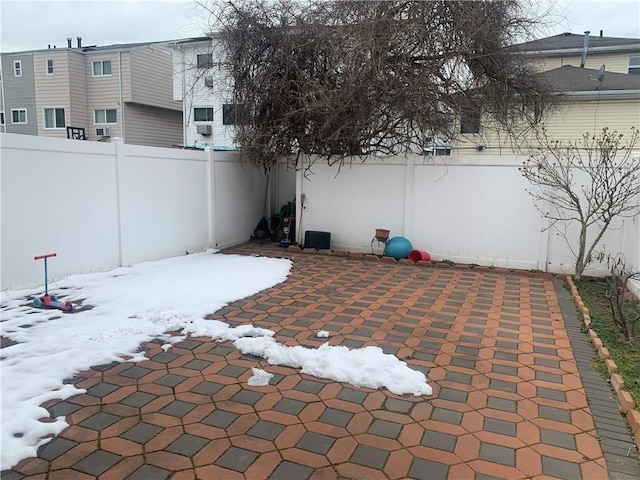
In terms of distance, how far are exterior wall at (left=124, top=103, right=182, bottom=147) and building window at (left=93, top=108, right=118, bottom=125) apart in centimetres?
62

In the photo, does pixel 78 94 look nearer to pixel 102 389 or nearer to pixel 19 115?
pixel 19 115

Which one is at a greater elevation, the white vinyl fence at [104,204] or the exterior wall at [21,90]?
the exterior wall at [21,90]

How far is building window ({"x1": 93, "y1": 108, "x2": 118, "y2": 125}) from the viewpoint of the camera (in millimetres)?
21016

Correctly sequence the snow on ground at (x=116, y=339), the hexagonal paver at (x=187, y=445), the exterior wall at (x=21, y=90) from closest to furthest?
Answer: the hexagonal paver at (x=187, y=445), the snow on ground at (x=116, y=339), the exterior wall at (x=21, y=90)

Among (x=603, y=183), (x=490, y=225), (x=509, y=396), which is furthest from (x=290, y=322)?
(x=603, y=183)

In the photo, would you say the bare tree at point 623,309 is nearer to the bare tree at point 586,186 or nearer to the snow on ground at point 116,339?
the bare tree at point 586,186

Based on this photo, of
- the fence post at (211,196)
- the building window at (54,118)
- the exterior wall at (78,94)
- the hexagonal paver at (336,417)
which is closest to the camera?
the hexagonal paver at (336,417)

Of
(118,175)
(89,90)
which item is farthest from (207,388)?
(89,90)

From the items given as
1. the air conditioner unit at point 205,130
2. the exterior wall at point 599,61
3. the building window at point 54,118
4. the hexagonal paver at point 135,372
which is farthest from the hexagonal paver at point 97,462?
the building window at point 54,118

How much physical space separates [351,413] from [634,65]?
18.9 meters

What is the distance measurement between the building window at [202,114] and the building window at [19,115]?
9943mm

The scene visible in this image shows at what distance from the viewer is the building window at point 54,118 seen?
2120 centimetres

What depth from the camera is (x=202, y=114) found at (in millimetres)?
18516

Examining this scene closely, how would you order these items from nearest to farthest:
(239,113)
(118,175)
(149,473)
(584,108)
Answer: (149,473) → (118,175) → (239,113) → (584,108)
